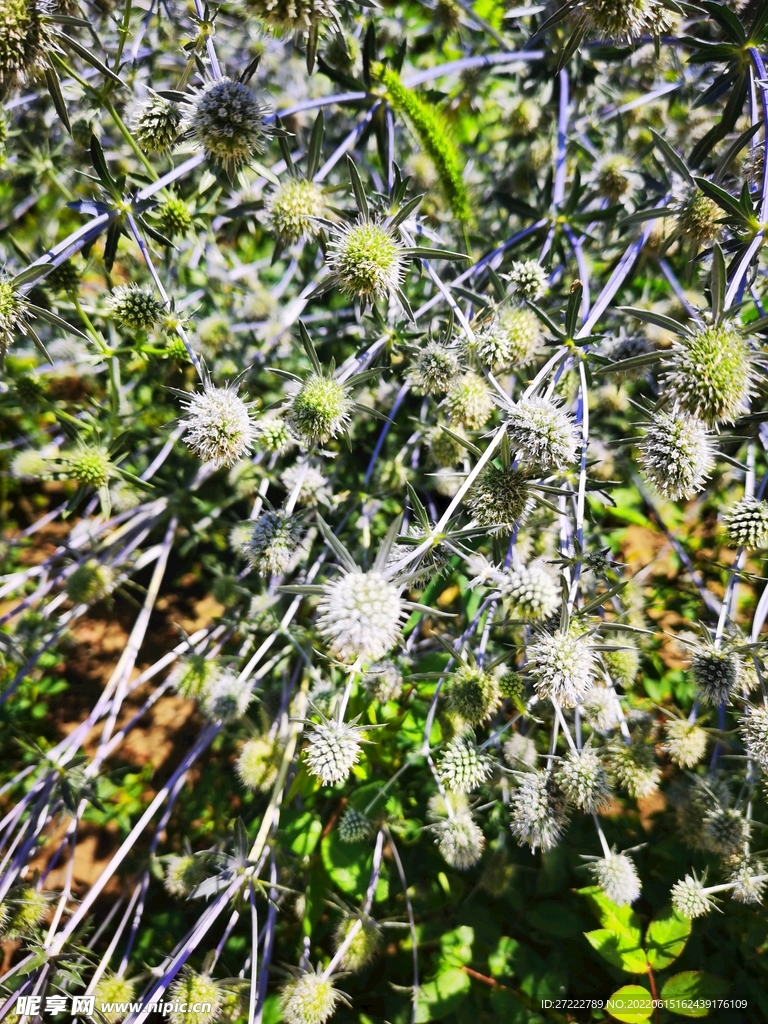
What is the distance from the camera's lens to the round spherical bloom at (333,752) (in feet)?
5.31

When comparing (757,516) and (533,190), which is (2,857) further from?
(533,190)

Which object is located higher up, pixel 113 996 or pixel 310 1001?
pixel 310 1001

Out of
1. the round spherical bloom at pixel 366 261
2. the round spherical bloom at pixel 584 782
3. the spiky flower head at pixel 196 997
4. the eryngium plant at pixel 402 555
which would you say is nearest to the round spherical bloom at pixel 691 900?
the eryngium plant at pixel 402 555

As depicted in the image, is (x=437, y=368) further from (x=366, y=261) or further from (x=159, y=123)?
(x=159, y=123)

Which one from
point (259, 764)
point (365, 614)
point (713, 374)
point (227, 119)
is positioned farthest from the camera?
point (259, 764)

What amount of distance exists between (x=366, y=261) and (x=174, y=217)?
880 millimetres

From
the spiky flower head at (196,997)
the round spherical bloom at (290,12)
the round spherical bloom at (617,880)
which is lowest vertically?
the spiky flower head at (196,997)

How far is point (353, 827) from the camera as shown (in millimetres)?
2113

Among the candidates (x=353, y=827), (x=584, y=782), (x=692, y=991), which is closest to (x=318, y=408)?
(x=584, y=782)

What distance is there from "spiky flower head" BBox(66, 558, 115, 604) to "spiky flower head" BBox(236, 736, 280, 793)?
3.06 ft

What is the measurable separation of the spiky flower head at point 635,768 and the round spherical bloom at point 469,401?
3.85ft

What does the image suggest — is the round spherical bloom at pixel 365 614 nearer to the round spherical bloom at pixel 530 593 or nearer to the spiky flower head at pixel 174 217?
the round spherical bloom at pixel 530 593

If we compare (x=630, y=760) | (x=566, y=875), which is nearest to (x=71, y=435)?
(x=630, y=760)

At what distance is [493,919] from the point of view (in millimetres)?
2119
